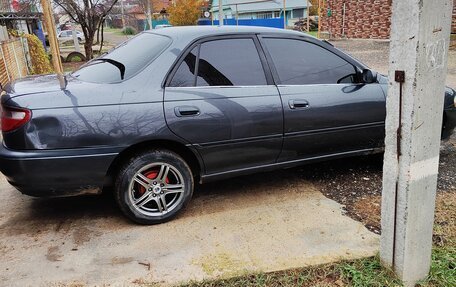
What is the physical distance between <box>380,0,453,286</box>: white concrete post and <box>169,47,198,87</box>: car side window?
1.67 meters

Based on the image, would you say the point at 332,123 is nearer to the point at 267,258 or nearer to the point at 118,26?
the point at 267,258

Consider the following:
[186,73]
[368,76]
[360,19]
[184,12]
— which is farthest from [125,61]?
[184,12]

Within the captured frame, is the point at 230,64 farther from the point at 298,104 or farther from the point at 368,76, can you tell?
the point at 368,76

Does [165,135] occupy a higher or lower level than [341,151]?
higher

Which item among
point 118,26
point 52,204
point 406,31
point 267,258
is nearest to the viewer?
point 406,31

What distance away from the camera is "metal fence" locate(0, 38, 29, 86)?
857 cm

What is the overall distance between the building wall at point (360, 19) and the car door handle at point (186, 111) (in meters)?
20.9

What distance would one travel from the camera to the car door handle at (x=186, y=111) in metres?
3.35

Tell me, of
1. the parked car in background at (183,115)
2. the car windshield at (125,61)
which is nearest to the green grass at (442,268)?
the parked car in background at (183,115)

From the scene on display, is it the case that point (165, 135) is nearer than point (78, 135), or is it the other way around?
point (78, 135)

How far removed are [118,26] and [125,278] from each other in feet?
214

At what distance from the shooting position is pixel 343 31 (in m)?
26.5

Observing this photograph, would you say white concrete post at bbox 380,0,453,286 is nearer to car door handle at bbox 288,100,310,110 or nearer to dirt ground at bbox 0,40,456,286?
dirt ground at bbox 0,40,456,286

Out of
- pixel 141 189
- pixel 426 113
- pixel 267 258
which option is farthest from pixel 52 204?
pixel 426 113
